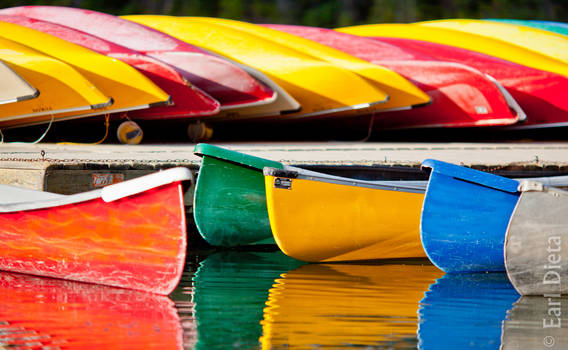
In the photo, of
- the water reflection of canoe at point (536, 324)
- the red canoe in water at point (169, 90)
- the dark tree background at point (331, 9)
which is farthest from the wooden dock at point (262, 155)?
the dark tree background at point (331, 9)

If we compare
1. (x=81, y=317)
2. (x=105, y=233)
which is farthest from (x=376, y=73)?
(x=81, y=317)

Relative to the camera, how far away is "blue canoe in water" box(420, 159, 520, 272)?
206 inches

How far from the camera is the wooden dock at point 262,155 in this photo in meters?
5.87

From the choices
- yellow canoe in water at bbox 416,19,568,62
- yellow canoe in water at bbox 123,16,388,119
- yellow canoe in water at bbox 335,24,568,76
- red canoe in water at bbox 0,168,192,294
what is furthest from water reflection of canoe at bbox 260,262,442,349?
yellow canoe in water at bbox 416,19,568,62

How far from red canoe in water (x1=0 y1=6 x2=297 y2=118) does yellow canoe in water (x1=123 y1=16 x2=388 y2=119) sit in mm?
475

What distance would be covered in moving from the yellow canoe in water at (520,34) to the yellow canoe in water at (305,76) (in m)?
2.49

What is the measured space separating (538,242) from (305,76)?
4580mm

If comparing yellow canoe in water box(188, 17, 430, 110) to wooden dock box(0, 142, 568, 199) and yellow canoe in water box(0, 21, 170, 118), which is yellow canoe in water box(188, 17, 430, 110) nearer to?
wooden dock box(0, 142, 568, 199)

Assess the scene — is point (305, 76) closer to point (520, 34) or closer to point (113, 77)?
point (113, 77)

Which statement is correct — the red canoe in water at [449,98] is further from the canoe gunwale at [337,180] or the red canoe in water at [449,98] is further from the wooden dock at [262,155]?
the canoe gunwale at [337,180]

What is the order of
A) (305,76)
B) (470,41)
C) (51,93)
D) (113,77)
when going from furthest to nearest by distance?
(470,41), (305,76), (113,77), (51,93)

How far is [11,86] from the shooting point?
7.56 meters

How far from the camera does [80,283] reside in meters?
5.30

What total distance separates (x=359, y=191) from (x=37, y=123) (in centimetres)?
363
